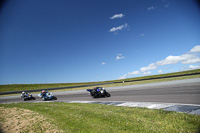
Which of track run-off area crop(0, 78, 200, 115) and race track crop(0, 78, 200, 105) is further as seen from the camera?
race track crop(0, 78, 200, 105)

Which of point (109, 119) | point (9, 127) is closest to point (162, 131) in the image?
point (109, 119)

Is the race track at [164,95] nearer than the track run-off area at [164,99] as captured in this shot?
No

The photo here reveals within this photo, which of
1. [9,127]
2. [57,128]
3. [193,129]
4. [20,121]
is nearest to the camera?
[193,129]

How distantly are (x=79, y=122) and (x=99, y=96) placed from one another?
33.5 ft

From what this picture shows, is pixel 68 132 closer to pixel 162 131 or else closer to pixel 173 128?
pixel 162 131

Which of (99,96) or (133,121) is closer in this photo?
(133,121)

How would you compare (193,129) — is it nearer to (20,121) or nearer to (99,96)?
(20,121)

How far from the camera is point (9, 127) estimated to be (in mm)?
6309

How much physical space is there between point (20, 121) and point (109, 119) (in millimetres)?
5298

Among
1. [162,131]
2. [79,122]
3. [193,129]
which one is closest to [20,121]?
[79,122]

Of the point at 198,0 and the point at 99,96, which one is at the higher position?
the point at 198,0

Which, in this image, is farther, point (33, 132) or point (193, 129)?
point (33, 132)

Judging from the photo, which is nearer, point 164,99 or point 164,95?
point 164,99

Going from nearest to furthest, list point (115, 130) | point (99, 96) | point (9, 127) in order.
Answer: point (115, 130) → point (9, 127) → point (99, 96)
